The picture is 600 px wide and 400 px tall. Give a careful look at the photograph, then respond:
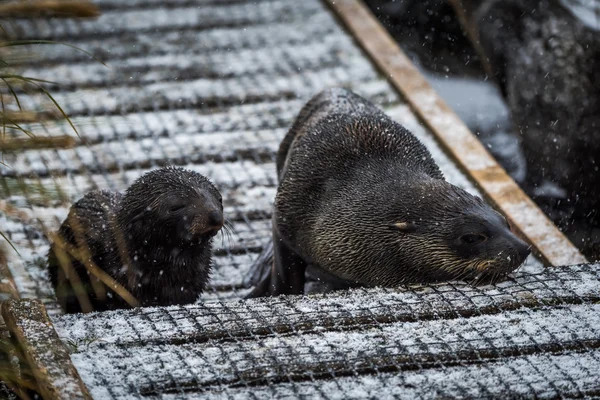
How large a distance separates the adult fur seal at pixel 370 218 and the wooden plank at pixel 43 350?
1748 millimetres

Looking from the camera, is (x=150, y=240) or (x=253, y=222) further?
(x=253, y=222)

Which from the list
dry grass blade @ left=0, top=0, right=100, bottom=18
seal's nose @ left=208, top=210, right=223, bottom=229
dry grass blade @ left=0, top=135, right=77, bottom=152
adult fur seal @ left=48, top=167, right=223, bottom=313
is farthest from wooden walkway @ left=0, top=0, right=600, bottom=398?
seal's nose @ left=208, top=210, right=223, bottom=229

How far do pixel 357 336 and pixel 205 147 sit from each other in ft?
11.5

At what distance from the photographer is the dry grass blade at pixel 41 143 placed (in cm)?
322

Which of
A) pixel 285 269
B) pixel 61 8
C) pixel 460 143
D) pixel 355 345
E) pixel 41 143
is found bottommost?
pixel 285 269

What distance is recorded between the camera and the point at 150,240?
4914 mm

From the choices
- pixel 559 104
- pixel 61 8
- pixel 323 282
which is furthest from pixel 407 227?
pixel 559 104

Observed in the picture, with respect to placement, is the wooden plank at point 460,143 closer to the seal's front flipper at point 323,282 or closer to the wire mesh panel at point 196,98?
the wire mesh panel at point 196,98

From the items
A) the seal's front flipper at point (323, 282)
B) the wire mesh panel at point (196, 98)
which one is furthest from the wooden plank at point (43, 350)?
the seal's front flipper at point (323, 282)

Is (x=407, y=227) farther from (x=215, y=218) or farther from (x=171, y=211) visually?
(x=171, y=211)

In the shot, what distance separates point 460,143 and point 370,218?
2208mm

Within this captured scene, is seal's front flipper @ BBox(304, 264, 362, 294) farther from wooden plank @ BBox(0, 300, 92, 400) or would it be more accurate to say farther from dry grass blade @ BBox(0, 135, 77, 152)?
dry grass blade @ BBox(0, 135, 77, 152)

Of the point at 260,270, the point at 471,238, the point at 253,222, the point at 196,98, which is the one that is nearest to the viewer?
the point at 471,238

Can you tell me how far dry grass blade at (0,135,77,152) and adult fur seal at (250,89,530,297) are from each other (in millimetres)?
1930
